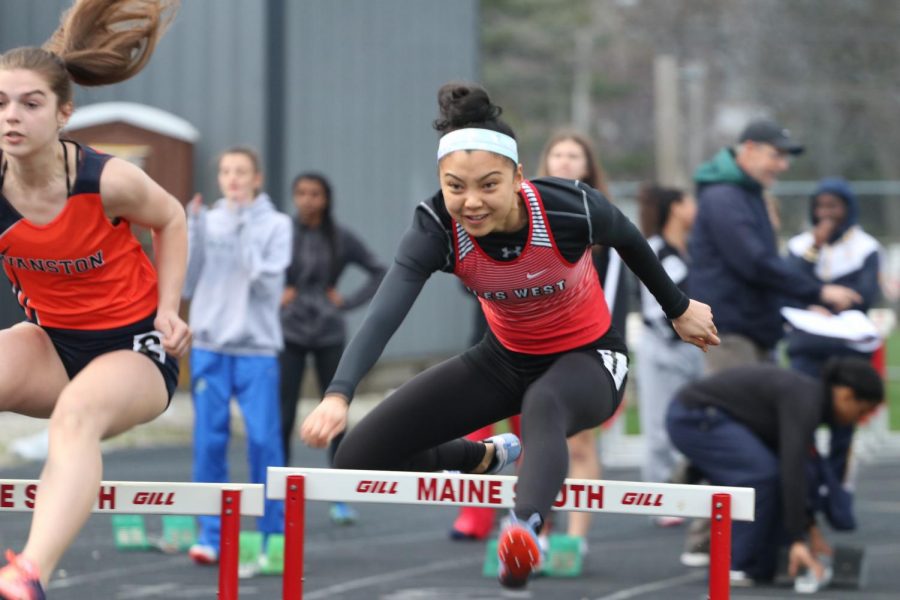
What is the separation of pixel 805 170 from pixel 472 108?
130 ft

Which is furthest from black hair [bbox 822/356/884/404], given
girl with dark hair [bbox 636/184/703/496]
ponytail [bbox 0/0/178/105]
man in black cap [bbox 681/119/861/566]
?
ponytail [bbox 0/0/178/105]

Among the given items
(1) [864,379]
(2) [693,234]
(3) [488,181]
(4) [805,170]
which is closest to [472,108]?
(3) [488,181]

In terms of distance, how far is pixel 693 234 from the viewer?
28.8 ft

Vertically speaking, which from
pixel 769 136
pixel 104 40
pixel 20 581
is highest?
pixel 769 136

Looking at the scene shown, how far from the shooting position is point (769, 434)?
25.5ft

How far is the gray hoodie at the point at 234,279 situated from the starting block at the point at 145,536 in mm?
1093

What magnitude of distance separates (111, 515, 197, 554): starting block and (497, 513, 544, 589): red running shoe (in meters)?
4.33

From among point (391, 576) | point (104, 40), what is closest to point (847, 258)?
point (391, 576)

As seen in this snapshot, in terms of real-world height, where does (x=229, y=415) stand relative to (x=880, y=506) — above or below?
above

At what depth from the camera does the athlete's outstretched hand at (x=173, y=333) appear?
4.95 metres

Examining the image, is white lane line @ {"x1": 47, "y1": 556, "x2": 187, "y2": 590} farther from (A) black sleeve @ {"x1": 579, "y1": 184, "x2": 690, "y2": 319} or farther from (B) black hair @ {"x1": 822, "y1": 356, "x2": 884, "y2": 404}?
(A) black sleeve @ {"x1": 579, "y1": 184, "x2": 690, "y2": 319}

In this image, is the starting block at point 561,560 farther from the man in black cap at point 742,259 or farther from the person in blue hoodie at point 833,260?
the person in blue hoodie at point 833,260

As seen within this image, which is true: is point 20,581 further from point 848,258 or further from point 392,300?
point 848,258

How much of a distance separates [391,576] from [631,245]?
11.0 ft
